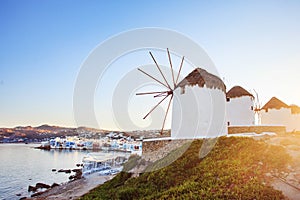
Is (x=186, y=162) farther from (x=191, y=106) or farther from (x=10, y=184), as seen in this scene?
(x=10, y=184)

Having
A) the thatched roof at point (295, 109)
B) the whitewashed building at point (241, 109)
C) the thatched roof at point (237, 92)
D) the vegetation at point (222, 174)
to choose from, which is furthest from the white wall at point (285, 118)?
the vegetation at point (222, 174)

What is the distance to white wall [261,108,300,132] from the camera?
64.0 ft

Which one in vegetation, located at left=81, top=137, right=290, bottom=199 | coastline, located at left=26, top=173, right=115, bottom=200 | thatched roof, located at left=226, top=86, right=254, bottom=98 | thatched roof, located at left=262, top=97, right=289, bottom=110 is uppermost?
thatched roof, located at left=226, top=86, right=254, bottom=98

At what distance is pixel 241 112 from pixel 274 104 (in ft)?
14.1

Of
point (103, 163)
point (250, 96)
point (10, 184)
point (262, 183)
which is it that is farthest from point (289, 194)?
point (103, 163)

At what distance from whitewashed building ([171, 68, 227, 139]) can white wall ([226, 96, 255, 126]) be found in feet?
11.1

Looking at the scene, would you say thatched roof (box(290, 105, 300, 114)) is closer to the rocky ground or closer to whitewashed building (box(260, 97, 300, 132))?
whitewashed building (box(260, 97, 300, 132))

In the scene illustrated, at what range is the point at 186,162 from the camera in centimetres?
1011

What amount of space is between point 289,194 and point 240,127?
11.6m

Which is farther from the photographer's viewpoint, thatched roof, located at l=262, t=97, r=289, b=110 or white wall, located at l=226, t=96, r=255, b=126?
thatched roof, located at l=262, t=97, r=289, b=110

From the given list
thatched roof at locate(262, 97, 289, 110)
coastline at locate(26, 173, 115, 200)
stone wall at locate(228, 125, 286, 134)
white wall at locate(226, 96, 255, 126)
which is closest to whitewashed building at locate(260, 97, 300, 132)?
thatched roof at locate(262, 97, 289, 110)

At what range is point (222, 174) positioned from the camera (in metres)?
7.33

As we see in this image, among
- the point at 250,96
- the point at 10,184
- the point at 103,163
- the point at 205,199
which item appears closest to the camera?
the point at 205,199

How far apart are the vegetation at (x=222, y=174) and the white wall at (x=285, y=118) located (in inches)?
442
